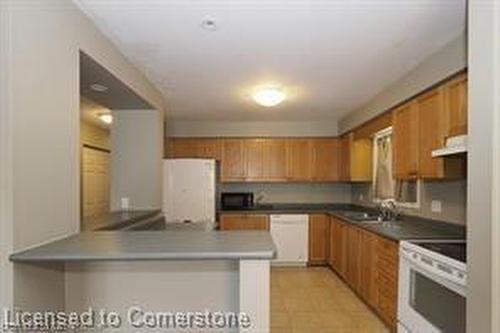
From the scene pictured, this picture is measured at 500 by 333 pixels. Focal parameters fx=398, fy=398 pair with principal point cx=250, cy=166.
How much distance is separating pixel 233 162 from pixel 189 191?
1.11 m

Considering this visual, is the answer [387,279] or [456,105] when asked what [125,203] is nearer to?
[387,279]

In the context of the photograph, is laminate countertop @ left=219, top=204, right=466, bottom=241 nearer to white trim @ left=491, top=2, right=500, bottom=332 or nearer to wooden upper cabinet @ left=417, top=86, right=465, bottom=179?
wooden upper cabinet @ left=417, top=86, right=465, bottom=179

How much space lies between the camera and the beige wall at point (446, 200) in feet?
10.9

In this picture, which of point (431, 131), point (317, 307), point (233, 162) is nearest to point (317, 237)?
point (233, 162)

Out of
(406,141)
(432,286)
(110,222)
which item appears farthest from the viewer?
(406,141)

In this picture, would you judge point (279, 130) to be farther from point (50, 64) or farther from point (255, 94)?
point (50, 64)

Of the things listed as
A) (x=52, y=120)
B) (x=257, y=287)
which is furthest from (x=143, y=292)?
(x=52, y=120)

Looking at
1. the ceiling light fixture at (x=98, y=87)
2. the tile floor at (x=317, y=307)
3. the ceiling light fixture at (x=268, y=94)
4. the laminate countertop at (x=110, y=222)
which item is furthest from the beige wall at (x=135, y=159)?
the tile floor at (x=317, y=307)

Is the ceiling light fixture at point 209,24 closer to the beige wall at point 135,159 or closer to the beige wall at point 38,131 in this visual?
the beige wall at point 38,131

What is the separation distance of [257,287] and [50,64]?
1.52 meters

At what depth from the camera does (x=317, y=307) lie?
13.9ft

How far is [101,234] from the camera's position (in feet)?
7.84

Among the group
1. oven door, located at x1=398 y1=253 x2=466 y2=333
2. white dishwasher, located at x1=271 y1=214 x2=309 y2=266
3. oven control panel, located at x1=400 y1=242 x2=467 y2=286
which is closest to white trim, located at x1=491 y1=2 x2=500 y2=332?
oven control panel, located at x1=400 y1=242 x2=467 y2=286

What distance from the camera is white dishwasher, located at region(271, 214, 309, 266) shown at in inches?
246
